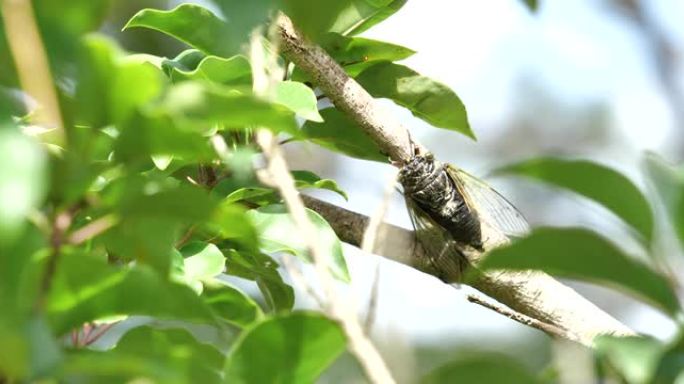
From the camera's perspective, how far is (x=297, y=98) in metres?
0.73

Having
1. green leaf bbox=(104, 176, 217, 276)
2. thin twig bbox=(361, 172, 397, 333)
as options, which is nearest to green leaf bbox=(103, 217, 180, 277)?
green leaf bbox=(104, 176, 217, 276)

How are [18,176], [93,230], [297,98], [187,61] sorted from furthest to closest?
[187,61]
[297,98]
[93,230]
[18,176]

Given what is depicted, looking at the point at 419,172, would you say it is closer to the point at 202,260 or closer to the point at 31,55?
the point at 202,260

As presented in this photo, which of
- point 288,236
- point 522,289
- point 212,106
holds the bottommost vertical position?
point 522,289

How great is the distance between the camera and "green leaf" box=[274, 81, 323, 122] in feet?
2.37

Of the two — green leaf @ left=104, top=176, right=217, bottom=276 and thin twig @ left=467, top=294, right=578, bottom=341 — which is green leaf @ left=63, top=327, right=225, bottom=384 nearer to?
green leaf @ left=104, top=176, right=217, bottom=276

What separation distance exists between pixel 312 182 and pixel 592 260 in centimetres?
40

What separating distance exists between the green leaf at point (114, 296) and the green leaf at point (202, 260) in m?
0.18

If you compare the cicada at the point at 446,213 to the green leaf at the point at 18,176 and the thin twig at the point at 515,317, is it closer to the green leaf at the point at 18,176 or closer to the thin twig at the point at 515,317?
the thin twig at the point at 515,317

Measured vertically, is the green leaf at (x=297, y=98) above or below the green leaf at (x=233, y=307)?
above

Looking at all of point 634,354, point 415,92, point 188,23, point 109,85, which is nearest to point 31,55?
point 109,85

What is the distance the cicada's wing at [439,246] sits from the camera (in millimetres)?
912

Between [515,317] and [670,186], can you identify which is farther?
[515,317]

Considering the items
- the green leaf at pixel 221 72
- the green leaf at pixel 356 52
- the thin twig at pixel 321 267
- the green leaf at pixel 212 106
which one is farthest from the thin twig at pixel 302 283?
the green leaf at pixel 356 52
